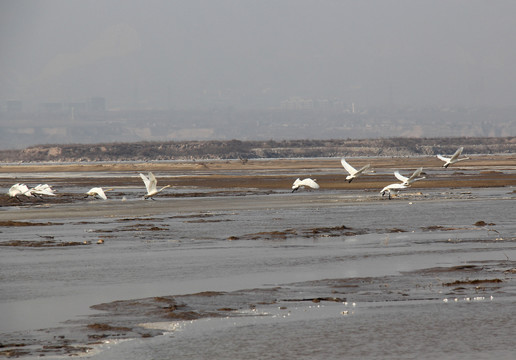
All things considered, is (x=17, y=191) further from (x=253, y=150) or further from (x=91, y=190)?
(x=253, y=150)

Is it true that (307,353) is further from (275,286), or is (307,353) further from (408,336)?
(275,286)

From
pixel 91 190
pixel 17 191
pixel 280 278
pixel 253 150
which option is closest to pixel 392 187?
pixel 91 190

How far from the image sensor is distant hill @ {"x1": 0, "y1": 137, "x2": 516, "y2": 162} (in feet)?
529

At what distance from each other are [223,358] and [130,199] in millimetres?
32224

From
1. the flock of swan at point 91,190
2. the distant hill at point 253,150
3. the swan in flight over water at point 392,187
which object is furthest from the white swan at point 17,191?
the distant hill at point 253,150

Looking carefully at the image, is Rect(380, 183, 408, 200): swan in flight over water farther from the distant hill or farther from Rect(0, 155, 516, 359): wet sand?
the distant hill

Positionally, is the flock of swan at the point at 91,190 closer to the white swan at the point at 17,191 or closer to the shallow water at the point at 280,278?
the white swan at the point at 17,191

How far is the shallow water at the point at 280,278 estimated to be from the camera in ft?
38.5

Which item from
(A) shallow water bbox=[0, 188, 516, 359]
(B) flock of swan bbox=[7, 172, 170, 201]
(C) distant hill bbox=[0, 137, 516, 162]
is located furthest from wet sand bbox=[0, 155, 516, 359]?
(C) distant hill bbox=[0, 137, 516, 162]

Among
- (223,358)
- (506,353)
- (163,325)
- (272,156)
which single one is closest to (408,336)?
(506,353)

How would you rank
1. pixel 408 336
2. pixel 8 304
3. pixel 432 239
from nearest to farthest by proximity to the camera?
pixel 408 336
pixel 8 304
pixel 432 239

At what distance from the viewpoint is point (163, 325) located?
12789 millimetres

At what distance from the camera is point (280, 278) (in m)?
17.0

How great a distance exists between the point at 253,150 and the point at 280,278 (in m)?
147
